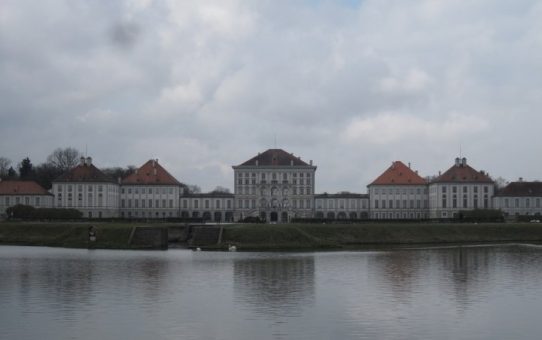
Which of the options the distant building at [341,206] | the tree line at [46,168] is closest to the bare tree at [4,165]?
the tree line at [46,168]

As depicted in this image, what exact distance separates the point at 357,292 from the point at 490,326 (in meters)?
6.96

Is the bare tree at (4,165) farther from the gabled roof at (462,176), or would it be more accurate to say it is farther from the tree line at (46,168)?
the gabled roof at (462,176)

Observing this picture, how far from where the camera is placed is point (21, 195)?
97.6m

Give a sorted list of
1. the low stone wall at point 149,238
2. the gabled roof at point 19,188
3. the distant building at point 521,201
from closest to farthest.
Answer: the low stone wall at point 149,238 < the gabled roof at point 19,188 < the distant building at point 521,201

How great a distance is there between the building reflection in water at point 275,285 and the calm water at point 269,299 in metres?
0.04

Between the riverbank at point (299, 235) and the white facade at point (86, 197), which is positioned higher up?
the white facade at point (86, 197)

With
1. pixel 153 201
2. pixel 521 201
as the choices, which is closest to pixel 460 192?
pixel 521 201

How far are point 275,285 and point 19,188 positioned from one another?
77.6 metres

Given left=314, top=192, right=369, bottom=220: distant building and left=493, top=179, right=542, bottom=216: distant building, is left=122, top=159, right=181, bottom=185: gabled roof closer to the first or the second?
left=314, top=192, right=369, bottom=220: distant building

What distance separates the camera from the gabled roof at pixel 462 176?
99.4 m

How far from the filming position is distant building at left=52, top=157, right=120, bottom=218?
9906cm

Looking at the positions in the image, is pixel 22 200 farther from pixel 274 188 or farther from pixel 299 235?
pixel 299 235

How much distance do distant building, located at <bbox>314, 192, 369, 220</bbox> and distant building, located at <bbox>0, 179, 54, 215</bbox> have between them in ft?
119

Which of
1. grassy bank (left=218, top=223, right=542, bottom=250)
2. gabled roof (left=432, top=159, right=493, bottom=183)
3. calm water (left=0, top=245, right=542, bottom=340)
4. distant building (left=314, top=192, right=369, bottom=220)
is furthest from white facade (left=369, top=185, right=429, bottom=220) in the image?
calm water (left=0, top=245, right=542, bottom=340)
